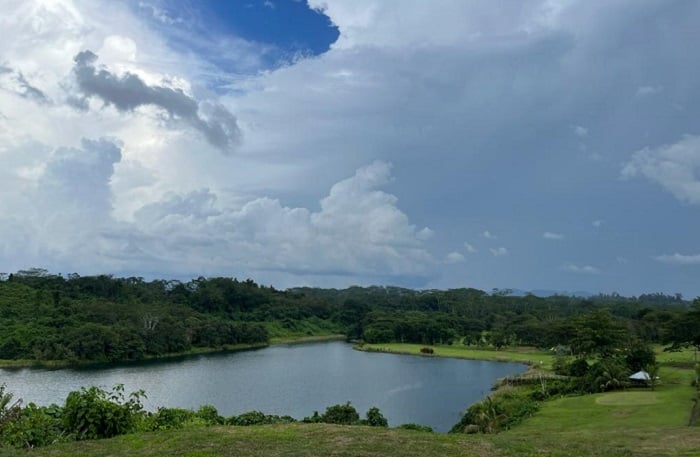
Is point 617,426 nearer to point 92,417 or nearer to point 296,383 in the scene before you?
point 92,417

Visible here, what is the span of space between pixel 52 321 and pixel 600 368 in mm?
70729

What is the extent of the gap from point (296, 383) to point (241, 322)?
55.7 metres

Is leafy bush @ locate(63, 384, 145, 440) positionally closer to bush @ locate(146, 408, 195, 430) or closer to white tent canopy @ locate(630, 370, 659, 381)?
bush @ locate(146, 408, 195, 430)

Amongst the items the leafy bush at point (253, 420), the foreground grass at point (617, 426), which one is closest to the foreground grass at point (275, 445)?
the foreground grass at point (617, 426)

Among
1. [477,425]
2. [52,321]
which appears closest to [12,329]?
[52,321]

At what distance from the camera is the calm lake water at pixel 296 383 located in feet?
141

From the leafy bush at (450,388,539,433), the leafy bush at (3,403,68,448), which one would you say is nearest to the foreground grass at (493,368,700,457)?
the leafy bush at (450,388,539,433)

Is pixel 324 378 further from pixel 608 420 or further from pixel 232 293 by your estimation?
pixel 232 293

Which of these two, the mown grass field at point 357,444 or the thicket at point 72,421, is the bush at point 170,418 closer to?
the thicket at point 72,421

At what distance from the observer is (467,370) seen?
67438 mm

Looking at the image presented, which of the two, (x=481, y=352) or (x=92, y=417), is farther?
(x=481, y=352)

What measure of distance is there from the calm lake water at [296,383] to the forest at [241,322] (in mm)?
7028

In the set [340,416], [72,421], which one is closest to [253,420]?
[340,416]

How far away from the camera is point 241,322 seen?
351 ft
